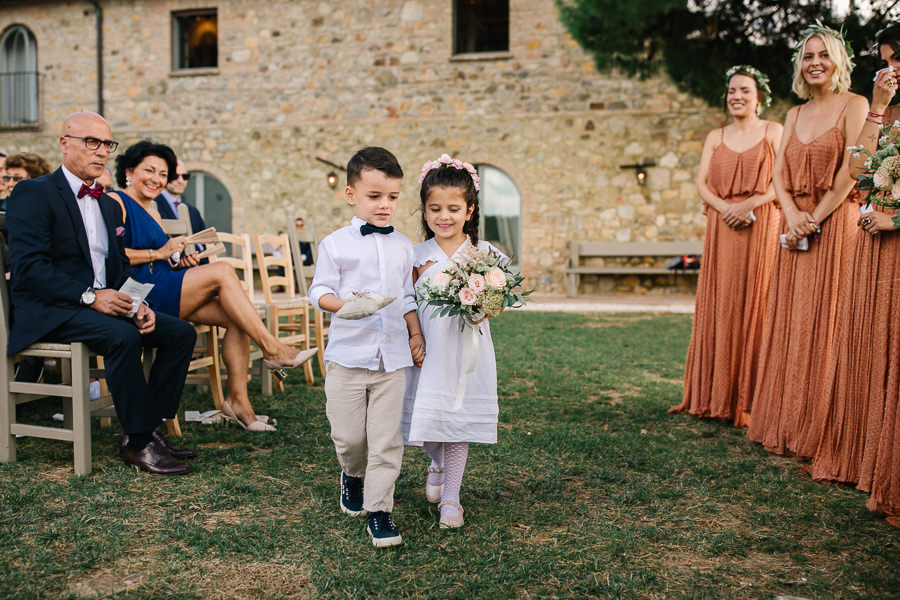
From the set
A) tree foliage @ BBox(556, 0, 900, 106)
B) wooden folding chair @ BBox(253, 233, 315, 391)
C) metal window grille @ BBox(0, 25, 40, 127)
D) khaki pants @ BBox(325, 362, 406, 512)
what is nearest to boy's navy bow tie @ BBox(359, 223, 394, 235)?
khaki pants @ BBox(325, 362, 406, 512)

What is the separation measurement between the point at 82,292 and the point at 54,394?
0.52 metres

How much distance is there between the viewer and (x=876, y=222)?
2.94 meters

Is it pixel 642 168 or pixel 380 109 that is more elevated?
pixel 380 109

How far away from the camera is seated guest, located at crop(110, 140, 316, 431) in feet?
13.0

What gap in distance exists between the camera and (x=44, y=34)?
50.6 ft

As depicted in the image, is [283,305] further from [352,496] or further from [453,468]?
[453,468]

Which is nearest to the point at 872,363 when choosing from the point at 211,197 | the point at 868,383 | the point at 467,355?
the point at 868,383

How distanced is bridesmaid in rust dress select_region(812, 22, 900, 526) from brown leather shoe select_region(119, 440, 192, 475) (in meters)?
3.01

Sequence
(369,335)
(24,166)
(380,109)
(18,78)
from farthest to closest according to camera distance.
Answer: (18,78) < (380,109) < (24,166) < (369,335)

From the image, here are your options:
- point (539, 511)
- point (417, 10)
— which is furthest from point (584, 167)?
point (539, 511)

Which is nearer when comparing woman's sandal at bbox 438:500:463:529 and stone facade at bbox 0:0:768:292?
woman's sandal at bbox 438:500:463:529

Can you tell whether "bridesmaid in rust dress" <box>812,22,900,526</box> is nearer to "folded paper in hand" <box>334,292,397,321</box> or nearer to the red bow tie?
"folded paper in hand" <box>334,292,397,321</box>

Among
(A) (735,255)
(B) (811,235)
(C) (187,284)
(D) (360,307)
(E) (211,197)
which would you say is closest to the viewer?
(D) (360,307)

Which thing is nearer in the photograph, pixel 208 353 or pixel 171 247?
pixel 171 247
